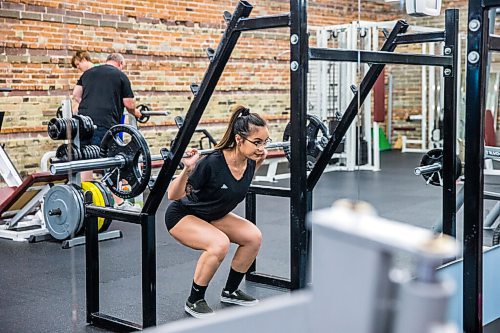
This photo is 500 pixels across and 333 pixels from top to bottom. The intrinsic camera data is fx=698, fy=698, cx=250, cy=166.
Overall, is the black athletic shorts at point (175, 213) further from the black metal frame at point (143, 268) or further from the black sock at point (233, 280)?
the black sock at point (233, 280)

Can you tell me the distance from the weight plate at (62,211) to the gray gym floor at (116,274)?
13 centimetres

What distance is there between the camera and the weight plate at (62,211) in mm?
4660

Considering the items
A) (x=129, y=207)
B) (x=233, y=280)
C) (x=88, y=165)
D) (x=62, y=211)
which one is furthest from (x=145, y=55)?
(x=88, y=165)

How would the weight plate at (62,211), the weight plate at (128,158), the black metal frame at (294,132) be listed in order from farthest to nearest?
1. the weight plate at (62,211)
2. the weight plate at (128,158)
3. the black metal frame at (294,132)

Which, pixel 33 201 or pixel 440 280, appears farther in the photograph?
pixel 33 201

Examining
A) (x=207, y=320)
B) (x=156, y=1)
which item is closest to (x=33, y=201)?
(x=156, y=1)

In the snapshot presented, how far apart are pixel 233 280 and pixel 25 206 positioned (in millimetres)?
2378

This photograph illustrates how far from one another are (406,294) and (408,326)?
0.08 ft

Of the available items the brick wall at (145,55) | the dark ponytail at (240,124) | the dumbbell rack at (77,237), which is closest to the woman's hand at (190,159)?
the dark ponytail at (240,124)

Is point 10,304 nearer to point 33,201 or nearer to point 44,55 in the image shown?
point 33,201

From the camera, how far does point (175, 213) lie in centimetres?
322

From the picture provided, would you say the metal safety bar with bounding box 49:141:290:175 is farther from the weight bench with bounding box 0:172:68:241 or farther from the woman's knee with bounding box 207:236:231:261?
the weight bench with bounding box 0:172:68:241

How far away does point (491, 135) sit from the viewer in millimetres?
4688

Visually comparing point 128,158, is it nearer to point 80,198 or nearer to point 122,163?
point 122,163
